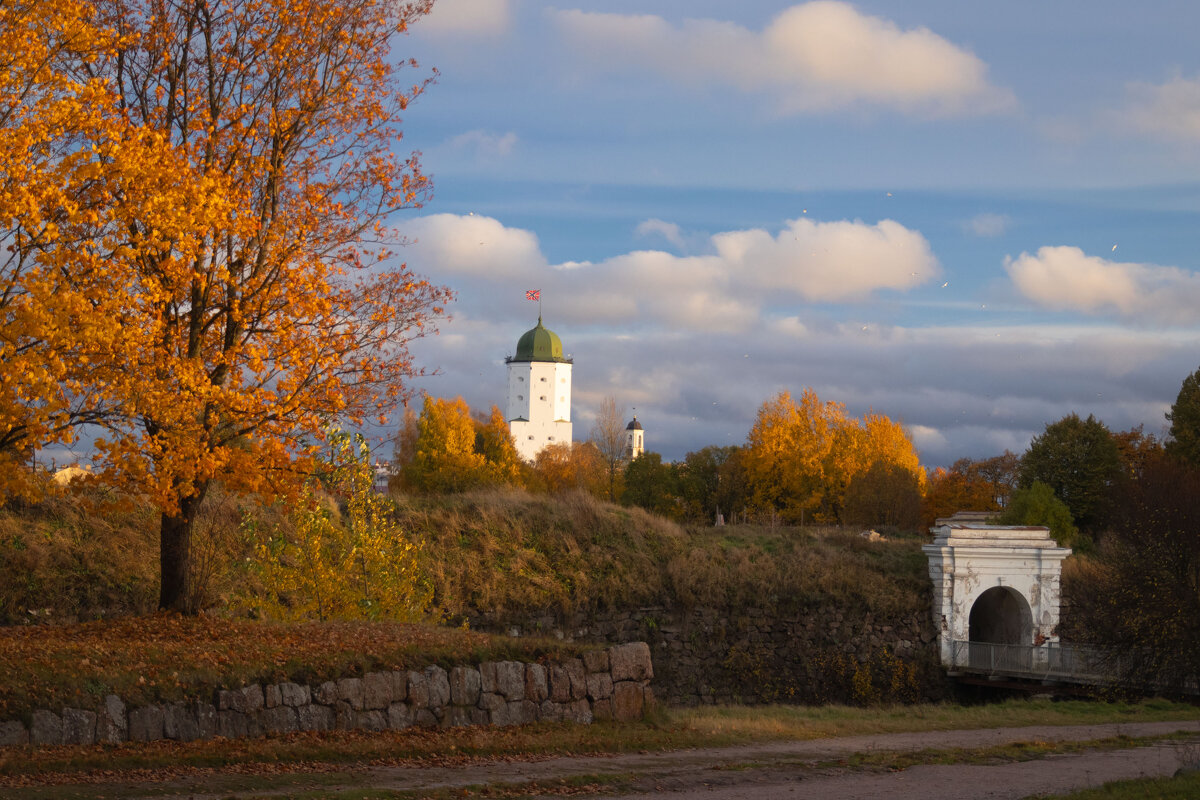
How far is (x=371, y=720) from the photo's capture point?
14.6m

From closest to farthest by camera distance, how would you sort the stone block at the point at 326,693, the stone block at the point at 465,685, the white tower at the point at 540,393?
the stone block at the point at 326,693 < the stone block at the point at 465,685 < the white tower at the point at 540,393

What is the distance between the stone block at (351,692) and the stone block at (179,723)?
6.15 ft

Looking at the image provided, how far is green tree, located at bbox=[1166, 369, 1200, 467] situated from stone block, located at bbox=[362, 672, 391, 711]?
149 ft

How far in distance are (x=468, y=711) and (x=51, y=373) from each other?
6.97m

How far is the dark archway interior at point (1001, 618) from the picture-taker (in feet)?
110

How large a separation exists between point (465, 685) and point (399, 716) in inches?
42.6

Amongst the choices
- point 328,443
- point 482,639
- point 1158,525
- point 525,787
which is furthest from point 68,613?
point 1158,525

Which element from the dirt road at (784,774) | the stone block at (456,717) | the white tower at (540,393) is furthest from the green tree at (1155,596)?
the white tower at (540,393)

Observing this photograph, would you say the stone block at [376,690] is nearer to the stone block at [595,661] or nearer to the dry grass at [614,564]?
the stone block at [595,661]

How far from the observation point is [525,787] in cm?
1190

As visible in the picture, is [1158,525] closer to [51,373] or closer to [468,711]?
[468,711]

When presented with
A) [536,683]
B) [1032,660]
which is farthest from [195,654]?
[1032,660]

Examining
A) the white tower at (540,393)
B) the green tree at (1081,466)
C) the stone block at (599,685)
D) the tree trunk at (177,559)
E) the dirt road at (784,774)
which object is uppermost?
the white tower at (540,393)

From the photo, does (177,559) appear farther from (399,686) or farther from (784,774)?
(784,774)
